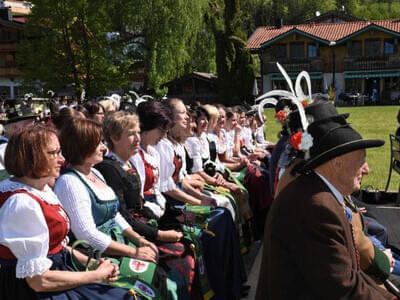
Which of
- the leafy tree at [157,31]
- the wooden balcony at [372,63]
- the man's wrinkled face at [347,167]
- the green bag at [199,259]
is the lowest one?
the green bag at [199,259]

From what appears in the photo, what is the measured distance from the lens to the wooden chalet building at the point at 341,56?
39250 mm

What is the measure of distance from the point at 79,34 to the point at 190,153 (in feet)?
62.5

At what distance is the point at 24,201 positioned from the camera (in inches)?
94.0

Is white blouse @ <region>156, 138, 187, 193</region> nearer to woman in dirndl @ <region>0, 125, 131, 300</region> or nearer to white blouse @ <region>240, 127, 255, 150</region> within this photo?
woman in dirndl @ <region>0, 125, 131, 300</region>

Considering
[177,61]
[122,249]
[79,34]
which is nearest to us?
[122,249]

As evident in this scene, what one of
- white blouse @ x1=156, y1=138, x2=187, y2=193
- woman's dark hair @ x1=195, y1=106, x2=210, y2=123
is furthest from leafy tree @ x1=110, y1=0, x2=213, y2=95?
white blouse @ x1=156, y1=138, x2=187, y2=193

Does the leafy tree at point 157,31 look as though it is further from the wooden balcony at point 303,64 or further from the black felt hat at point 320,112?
the black felt hat at point 320,112

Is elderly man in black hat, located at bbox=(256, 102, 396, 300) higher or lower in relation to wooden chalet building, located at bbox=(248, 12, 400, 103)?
lower

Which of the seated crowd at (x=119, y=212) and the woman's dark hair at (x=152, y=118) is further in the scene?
the woman's dark hair at (x=152, y=118)

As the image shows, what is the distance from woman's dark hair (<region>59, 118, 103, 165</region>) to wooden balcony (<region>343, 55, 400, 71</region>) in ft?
131

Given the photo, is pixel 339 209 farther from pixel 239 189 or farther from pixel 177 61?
pixel 177 61

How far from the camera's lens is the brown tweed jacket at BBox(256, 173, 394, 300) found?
204cm

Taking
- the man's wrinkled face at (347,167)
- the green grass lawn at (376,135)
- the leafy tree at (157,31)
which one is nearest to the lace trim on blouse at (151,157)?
the green grass lawn at (376,135)

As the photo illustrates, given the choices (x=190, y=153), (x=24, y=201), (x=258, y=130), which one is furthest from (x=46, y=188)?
(x=258, y=130)
